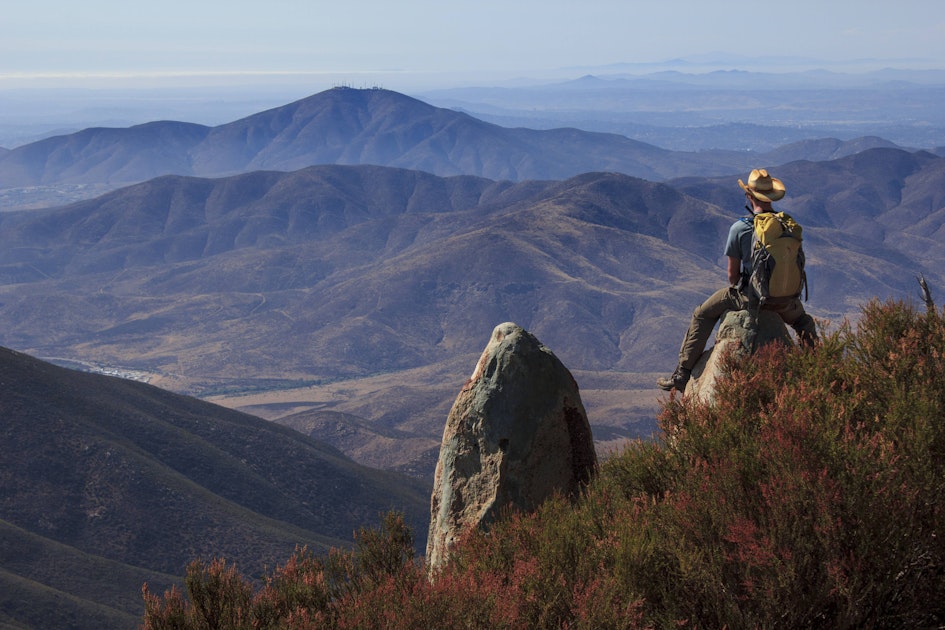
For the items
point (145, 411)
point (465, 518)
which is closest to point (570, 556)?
point (465, 518)

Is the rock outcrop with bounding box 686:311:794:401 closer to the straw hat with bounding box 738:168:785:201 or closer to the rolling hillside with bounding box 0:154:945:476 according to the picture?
the straw hat with bounding box 738:168:785:201

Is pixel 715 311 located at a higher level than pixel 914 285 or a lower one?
higher

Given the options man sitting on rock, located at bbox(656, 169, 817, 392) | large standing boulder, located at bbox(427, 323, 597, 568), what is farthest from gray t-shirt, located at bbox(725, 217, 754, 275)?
large standing boulder, located at bbox(427, 323, 597, 568)

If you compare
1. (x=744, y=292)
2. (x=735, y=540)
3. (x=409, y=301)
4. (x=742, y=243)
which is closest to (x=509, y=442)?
(x=744, y=292)

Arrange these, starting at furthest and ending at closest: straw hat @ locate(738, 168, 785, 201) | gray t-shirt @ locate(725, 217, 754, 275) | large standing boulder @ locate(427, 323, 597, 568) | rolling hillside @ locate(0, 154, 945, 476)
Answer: rolling hillside @ locate(0, 154, 945, 476) < large standing boulder @ locate(427, 323, 597, 568) < straw hat @ locate(738, 168, 785, 201) < gray t-shirt @ locate(725, 217, 754, 275)

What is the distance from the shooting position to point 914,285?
157 m

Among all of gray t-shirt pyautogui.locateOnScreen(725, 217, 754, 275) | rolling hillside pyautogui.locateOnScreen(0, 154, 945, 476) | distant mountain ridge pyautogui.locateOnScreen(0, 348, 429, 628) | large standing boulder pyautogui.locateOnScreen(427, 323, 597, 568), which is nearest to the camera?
gray t-shirt pyautogui.locateOnScreen(725, 217, 754, 275)

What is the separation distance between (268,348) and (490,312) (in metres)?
35.4

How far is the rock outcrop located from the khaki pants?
0.28 feet

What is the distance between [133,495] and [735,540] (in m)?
41.5

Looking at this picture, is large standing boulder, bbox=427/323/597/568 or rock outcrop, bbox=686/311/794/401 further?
large standing boulder, bbox=427/323/597/568

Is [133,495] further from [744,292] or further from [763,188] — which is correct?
[763,188]

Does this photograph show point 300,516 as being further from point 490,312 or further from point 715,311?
point 490,312

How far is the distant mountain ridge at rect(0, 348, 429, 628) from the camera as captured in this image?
112 ft
